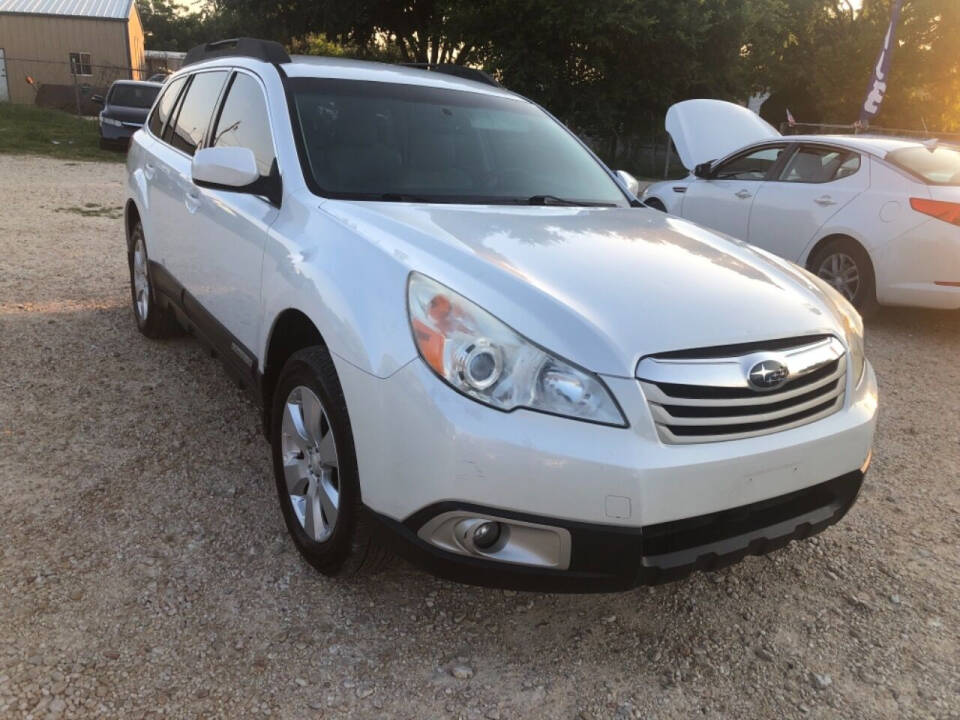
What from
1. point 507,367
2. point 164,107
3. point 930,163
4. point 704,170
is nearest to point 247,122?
point 164,107

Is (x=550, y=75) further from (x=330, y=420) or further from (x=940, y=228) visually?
(x=330, y=420)

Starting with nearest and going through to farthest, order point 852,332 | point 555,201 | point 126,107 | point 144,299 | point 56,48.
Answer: point 852,332
point 555,201
point 144,299
point 126,107
point 56,48

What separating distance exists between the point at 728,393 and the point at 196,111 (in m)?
3.31

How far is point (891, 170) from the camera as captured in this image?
A: 611cm

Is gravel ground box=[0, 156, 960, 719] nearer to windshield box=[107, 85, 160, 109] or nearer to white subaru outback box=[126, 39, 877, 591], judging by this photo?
white subaru outback box=[126, 39, 877, 591]

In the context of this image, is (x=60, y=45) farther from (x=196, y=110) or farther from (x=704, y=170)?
(x=196, y=110)

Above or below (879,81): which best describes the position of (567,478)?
below

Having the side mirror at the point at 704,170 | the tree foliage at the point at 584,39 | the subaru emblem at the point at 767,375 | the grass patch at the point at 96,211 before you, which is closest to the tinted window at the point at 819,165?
the side mirror at the point at 704,170

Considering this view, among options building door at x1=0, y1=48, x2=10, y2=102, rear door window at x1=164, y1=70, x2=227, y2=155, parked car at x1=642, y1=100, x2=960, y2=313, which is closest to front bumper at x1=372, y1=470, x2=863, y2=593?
rear door window at x1=164, y1=70, x2=227, y2=155

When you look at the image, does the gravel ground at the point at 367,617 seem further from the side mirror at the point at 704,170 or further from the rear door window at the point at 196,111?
the side mirror at the point at 704,170

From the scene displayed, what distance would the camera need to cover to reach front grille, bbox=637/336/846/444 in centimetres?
209

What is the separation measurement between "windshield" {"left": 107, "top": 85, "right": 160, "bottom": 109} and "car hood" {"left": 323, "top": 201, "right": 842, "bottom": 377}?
651 inches

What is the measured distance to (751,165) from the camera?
755cm

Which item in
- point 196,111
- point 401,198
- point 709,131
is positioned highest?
point 196,111
